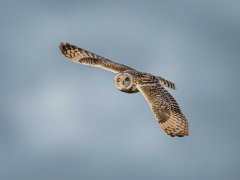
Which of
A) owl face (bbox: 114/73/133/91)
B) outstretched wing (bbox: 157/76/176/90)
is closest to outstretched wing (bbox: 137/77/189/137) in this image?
owl face (bbox: 114/73/133/91)

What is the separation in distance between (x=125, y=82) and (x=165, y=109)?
168 inches

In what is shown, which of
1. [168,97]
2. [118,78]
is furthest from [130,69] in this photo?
[168,97]

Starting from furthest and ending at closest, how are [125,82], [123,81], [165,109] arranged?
[123,81] → [125,82] → [165,109]

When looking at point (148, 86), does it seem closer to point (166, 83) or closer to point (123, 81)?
point (123, 81)

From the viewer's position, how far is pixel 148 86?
5416cm

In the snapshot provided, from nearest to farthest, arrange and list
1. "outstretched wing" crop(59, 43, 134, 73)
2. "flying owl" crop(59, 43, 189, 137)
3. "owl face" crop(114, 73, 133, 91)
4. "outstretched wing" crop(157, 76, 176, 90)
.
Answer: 1. "flying owl" crop(59, 43, 189, 137)
2. "owl face" crop(114, 73, 133, 91)
3. "outstretched wing" crop(157, 76, 176, 90)
4. "outstretched wing" crop(59, 43, 134, 73)

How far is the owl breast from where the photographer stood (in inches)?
2163

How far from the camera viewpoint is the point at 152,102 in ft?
172

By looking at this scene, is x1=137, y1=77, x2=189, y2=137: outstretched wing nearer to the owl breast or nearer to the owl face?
the owl breast

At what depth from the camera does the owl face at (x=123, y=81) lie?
181 ft

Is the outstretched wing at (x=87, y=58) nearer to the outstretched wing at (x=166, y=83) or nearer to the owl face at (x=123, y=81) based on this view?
the owl face at (x=123, y=81)

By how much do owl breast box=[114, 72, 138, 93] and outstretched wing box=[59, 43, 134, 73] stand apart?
51.1 inches

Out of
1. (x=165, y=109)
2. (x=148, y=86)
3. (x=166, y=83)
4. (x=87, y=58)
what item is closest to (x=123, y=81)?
(x=148, y=86)

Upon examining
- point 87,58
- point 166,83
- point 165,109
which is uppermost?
point 87,58
